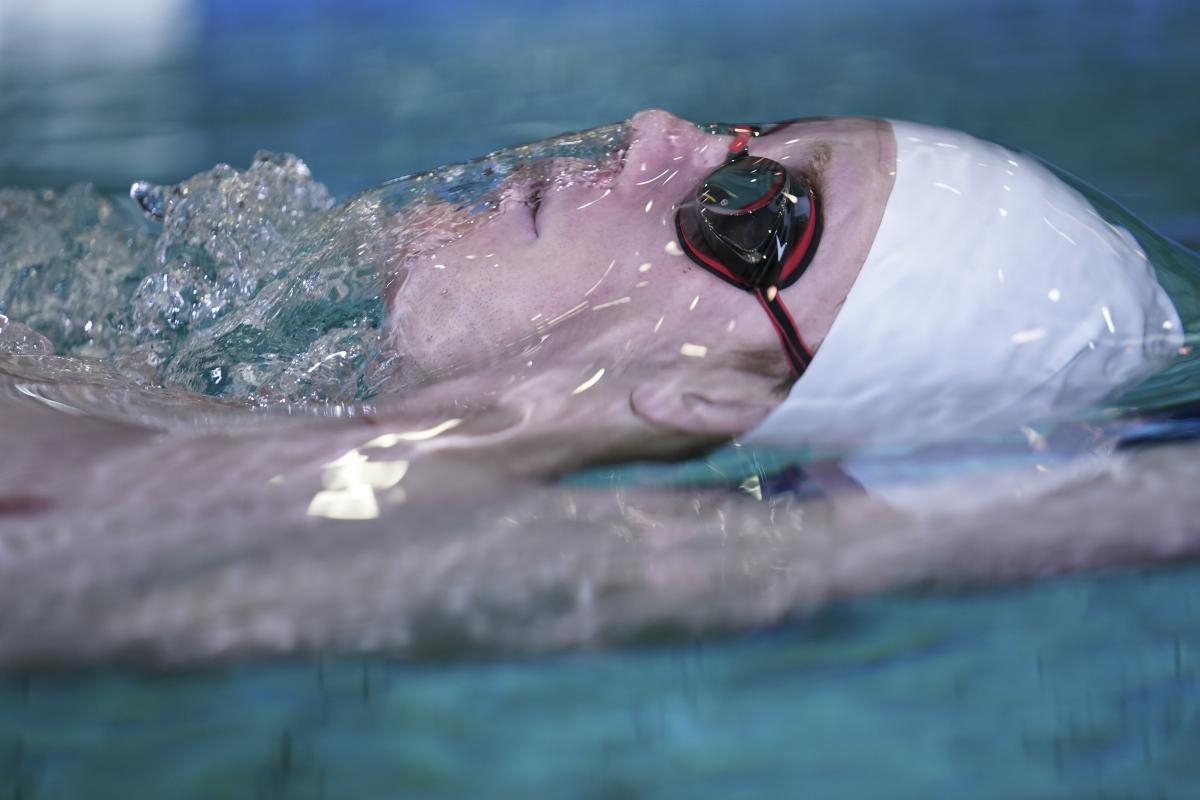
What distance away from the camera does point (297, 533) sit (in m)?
1.10

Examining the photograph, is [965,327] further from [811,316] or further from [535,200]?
[535,200]

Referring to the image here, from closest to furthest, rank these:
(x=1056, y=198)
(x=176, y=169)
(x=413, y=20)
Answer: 1. (x=1056, y=198)
2. (x=176, y=169)
3. (x=413, y=20)

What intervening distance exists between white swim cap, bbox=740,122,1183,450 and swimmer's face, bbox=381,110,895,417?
38 millimetres

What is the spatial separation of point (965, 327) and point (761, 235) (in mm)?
234

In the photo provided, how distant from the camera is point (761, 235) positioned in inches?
48.3

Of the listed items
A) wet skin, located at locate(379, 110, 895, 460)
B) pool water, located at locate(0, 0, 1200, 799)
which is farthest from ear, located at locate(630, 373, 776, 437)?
pool water, located at locate(0, 0, 1200, 799)

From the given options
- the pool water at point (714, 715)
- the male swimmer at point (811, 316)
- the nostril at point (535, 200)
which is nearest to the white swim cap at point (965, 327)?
the male swimmer at point (811, 316)

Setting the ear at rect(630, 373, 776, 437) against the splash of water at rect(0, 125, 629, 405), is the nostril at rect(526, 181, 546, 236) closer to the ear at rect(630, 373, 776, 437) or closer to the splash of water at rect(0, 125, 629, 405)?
the splash of water at rect(0, 125, 629, 405)

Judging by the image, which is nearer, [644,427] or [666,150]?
[644,427]

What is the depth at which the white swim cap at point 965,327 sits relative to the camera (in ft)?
4.02

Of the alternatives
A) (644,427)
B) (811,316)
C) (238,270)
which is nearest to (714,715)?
(644,427)

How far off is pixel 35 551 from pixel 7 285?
1070 millimetres

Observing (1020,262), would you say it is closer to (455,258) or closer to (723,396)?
(723,396)

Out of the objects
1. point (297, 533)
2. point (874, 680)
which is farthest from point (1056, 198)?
point (297, 533)
